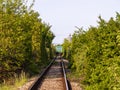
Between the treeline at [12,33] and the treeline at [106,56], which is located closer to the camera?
the treeline at [106,56]

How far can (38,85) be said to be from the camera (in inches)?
965

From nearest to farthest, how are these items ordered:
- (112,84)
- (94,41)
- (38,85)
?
1. (112,84)
2. (94,41)
3. (38,85)

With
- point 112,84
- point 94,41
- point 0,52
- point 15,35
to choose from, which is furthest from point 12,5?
point 112,84

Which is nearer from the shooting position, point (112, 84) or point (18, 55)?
point (112, 84)

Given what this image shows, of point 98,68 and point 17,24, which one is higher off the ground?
point 17,24

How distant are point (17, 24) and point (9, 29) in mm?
1369

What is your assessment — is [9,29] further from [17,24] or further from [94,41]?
[94,41]

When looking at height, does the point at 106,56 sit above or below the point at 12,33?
below

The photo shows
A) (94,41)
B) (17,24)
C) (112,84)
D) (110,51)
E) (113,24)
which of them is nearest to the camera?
(112,84)

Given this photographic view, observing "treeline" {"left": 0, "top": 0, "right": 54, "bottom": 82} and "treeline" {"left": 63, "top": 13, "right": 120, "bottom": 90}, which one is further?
"treeline" {"left": 0, "top": 0, "right": 54, "bottom": 82}

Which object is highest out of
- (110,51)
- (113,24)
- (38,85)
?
(113,24)

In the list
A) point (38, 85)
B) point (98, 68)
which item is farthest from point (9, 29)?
point (98, 68)

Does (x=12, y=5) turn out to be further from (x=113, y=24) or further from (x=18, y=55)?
(x=113, y=24)

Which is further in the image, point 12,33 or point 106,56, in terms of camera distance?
point 12,33
